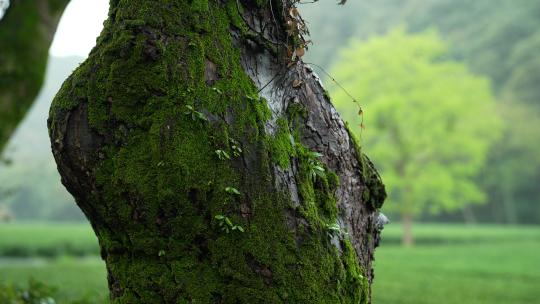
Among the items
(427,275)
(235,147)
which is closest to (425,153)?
(427,275)

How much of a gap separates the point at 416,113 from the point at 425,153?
2109 mm

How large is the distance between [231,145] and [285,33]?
59 centimetres

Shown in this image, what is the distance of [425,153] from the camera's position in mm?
26141

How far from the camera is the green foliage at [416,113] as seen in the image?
2530cm

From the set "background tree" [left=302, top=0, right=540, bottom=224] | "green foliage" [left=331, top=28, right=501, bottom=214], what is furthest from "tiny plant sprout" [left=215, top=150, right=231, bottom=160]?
"background tree" [left=302, top=0, right=540, bottom=224]

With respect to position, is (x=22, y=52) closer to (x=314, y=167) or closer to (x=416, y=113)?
(x=314, y=167)

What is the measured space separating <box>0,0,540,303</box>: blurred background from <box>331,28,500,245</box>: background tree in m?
0.06

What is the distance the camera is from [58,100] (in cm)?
215

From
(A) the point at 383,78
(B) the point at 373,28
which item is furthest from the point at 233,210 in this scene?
(B) the point at 373,28

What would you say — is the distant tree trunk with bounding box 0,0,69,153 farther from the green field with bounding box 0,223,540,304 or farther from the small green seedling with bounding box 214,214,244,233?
the small green seedling with bounding box 214,214,244,233

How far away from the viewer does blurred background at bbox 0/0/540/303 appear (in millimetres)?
12031

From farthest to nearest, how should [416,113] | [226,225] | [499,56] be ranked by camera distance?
[499,56], [416,113], [226,225]

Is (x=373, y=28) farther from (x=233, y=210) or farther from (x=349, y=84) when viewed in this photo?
(x=233, y=210)

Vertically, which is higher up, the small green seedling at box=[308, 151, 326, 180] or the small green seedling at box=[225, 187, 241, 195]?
the small green seedling at box=[308, 151, 326, 180]
